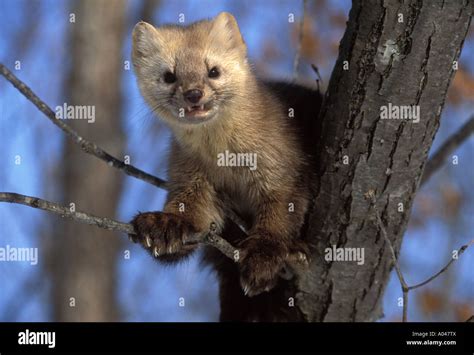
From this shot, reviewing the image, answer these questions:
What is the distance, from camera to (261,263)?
4203mm

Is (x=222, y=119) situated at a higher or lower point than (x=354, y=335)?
higher

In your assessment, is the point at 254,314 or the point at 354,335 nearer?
the point at 354,335

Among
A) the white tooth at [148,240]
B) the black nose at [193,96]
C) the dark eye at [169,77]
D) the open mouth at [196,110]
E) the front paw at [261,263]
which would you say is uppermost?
the dark eye at [169,77]

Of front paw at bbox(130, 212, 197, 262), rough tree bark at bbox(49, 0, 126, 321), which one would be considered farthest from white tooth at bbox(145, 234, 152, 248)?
rough tree bark at bbox(49, 0, 126, 321)

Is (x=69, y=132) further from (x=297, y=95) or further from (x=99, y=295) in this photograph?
(x=99, y=295)

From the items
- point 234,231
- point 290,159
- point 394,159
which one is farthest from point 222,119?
point 394,159

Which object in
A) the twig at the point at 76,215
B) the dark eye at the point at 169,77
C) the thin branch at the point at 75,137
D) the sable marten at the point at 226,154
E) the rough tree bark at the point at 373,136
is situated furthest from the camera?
the dark eye at the point at 169,77

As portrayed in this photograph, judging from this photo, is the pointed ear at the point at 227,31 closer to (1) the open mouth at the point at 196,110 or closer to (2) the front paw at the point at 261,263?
(1) the open mouth at the point at 196,110

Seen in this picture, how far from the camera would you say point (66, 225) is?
8969 millimetres

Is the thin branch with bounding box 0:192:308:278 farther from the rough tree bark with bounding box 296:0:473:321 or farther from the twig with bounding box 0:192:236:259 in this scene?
the rough tree bark with bounding box 296:0:473:321

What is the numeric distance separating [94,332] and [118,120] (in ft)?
17.3

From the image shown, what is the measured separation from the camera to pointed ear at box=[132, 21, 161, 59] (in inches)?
185

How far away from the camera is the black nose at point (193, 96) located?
4.26 m

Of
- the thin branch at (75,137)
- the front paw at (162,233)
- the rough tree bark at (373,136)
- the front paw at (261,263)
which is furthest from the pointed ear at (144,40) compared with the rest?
the front paw at (261,263)
